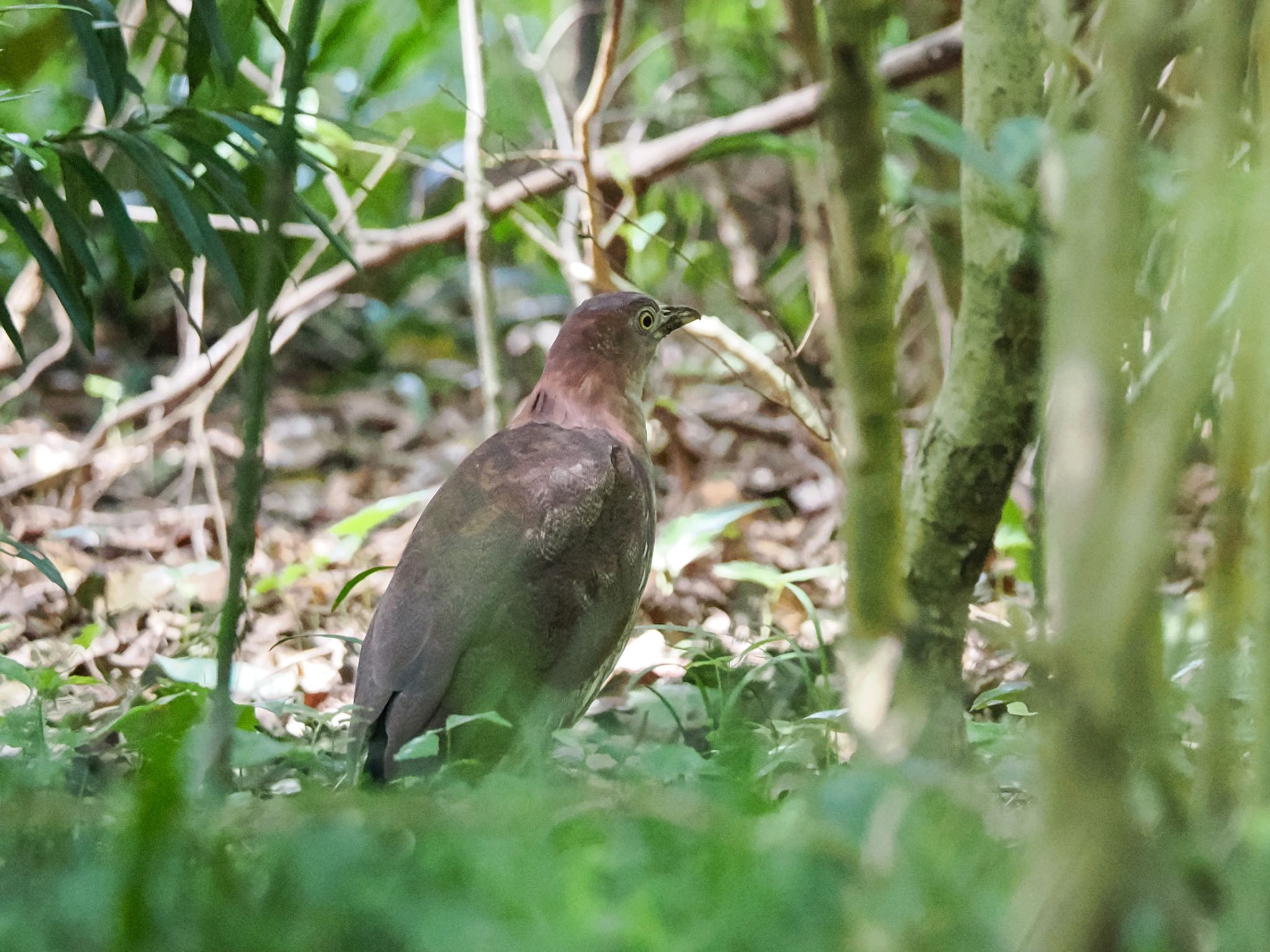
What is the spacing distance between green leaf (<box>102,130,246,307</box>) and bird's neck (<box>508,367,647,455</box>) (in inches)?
31.6

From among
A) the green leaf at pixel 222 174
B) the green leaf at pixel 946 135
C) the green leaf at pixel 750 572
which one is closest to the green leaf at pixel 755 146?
the green leaf at pixel 750 572

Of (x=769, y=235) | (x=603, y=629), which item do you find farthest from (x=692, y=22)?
(x=603, y=629)

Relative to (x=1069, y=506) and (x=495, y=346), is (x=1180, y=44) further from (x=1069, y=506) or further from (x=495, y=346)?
(x=495, y=346)

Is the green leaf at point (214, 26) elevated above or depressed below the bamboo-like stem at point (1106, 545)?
above

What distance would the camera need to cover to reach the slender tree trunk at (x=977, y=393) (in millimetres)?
2068

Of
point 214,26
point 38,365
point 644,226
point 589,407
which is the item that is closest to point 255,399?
point 214,26

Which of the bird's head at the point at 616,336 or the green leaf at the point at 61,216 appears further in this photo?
the bird's head at the point at 616,336

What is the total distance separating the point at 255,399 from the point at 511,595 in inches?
47.4

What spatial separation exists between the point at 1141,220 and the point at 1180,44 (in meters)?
0.32

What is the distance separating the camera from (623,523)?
274 centimetres

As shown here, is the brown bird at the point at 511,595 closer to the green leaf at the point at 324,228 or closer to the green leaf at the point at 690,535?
the green leaf at the point at 324,228

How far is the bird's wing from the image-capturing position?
2443 mm

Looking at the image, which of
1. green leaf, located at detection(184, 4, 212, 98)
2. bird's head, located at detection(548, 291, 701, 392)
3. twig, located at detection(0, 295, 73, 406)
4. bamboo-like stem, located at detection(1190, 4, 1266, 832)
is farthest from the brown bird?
twig, located at detection(0, 295, 73, 406)

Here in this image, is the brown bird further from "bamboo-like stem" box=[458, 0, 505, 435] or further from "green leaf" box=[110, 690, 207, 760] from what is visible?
"bamboo-like stem" box=[458, 0, 505, 435]
